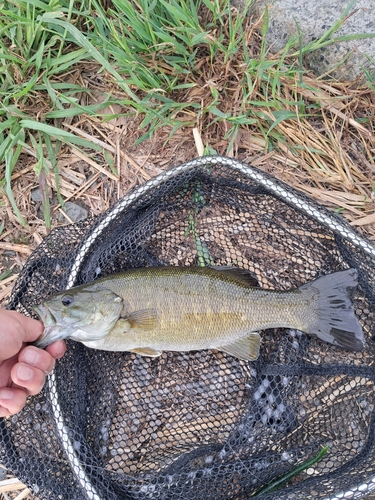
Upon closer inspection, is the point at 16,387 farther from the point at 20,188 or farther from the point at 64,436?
the point at 20,188

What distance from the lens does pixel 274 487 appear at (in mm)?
3316

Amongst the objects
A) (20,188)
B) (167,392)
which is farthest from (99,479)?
(20,188)

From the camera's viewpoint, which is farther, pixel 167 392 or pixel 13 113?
pixel 13 113

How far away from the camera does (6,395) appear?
3.00 meters

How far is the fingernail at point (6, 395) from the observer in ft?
9.80

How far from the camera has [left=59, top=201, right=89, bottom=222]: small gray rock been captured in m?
4.16

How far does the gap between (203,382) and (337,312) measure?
114 centimetres

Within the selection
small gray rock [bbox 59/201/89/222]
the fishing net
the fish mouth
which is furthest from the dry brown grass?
the fish mouth

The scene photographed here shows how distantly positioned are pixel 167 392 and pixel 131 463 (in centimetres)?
57

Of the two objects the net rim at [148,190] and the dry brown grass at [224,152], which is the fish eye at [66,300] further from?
the dry brown grass at [224,152]

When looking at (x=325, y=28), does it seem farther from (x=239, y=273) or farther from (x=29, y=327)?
(x=29, y=327)

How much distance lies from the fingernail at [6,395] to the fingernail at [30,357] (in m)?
0.24

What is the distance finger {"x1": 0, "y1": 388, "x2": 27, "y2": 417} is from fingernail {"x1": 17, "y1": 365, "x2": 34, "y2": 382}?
0.17 metres

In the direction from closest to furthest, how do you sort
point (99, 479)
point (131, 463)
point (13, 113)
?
point (99, 479) → point (131, 463) → point (13, 113)
